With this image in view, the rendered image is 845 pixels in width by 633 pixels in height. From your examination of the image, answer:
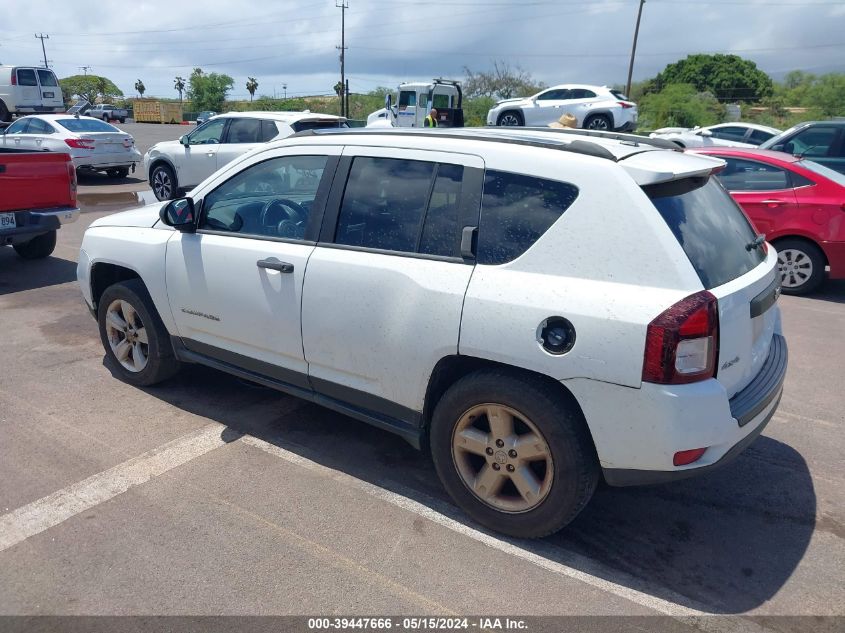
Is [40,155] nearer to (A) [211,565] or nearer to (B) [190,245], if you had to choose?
(B) [190,245]

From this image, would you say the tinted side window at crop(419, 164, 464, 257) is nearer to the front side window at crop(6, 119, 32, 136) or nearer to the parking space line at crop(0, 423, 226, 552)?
the parking space line at crop(0, 423, 226, 552)

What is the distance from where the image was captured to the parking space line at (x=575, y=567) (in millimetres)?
2760

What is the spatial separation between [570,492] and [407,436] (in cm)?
90

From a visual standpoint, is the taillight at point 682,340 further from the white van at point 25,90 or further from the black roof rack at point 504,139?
the white van at point 25,90

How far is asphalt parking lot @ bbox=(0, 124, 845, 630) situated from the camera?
2.86m

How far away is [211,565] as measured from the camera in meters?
3.03

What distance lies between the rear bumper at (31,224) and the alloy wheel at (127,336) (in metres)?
3.40

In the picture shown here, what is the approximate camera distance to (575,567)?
3072 mm

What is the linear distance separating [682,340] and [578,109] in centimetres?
2105

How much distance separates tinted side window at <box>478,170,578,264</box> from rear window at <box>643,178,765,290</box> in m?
0.39

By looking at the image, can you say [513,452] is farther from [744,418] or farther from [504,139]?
[504,139]

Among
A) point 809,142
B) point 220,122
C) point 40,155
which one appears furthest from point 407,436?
point 220,122

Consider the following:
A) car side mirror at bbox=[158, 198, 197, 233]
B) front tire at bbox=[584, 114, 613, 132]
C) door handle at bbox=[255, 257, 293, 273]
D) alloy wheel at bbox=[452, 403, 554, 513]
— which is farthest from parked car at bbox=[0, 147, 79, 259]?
front tire at bbox=[584, 114, 613, 132]

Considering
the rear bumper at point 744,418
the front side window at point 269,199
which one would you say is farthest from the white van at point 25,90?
the rear bumper at point 744,418
